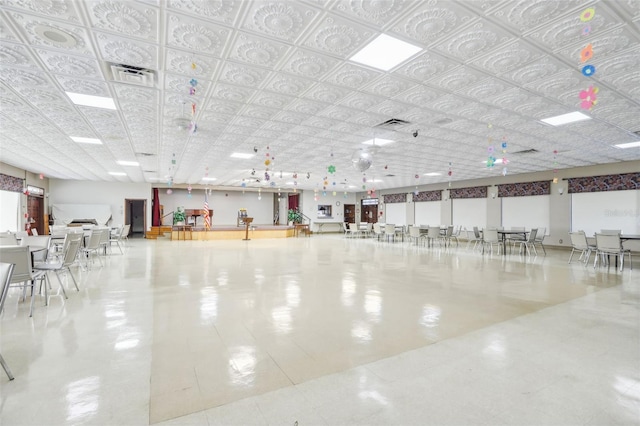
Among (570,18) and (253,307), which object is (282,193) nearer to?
(253,307)

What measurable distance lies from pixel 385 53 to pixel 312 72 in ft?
3.04

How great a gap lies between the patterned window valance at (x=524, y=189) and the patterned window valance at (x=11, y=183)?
1934 cm

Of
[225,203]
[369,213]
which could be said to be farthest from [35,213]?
[369,213]

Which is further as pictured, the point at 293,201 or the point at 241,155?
the point at 293,201

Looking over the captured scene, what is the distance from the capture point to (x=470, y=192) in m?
15.3

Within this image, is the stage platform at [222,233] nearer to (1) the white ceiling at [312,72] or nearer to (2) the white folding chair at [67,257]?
(1) the white ceiling at [312,72]

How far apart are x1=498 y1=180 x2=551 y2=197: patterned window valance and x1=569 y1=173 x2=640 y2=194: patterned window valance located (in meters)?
0.85

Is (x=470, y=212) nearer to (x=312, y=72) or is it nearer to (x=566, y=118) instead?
(x=566, y=118)

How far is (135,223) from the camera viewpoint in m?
20.3

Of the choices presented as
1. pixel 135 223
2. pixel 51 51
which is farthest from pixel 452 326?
pixel 135 223

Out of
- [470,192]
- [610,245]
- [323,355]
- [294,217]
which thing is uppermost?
[470,192]

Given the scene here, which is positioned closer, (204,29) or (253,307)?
(204,29)

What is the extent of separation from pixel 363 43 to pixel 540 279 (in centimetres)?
542

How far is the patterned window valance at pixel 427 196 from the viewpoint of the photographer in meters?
16.8
